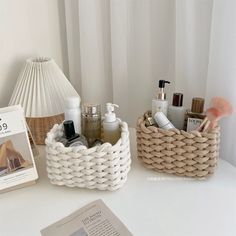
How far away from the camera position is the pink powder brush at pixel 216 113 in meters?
0.78

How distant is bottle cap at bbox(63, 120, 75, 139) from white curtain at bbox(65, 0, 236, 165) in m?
0.33

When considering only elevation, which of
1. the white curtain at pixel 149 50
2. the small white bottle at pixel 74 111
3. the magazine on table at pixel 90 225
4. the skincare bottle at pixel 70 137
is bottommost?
the magazine on table at pixel 90 225

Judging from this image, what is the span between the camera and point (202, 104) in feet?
2.71

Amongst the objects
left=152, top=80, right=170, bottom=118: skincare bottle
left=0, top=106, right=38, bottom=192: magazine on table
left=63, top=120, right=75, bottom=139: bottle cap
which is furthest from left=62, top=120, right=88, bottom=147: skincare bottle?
left=152, top=80, right=170, bottom=118: skincare bottle

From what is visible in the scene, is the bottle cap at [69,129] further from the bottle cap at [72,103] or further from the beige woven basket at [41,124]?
the beige woven basket at [41,124]

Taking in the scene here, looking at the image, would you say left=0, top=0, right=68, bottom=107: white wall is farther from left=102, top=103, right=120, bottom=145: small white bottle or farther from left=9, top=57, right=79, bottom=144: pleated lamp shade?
left=102, top=103, right=120, bottom=145: small white bottle

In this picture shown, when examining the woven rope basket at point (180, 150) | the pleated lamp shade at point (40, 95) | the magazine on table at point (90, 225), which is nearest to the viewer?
the magazine on table at point (90, 225)

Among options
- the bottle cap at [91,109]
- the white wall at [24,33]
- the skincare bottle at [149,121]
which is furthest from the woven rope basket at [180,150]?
the white wall at [24,33]

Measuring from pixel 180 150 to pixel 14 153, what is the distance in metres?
0.41

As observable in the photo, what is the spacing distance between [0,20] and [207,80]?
618 mm

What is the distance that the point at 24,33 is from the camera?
3.35ft

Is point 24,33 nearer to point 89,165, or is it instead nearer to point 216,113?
point 89,165

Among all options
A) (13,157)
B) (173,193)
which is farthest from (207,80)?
(13,157)

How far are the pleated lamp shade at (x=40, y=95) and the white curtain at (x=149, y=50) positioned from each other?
0.55 feet
